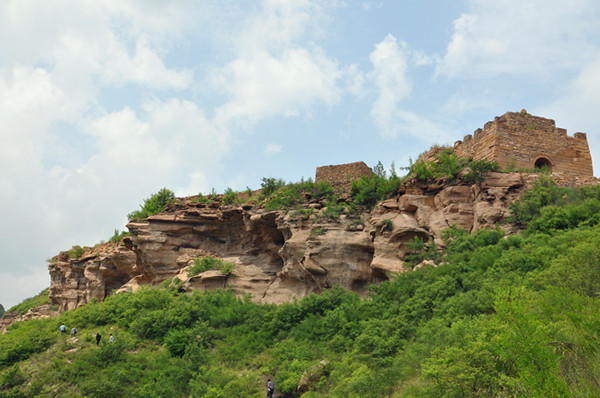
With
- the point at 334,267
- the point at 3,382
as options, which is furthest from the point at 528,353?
the point at 3,382

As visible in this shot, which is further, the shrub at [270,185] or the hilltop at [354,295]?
the shrub at [270,185]

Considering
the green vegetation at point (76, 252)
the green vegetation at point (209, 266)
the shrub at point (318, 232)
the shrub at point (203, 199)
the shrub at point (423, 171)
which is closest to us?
the shrub at point (423, 171)

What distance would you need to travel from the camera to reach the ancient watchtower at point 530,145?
60.7 feet

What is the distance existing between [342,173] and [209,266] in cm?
731

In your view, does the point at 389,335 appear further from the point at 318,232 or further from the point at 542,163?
the point at 542,163

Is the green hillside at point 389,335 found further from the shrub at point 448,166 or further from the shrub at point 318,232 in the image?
the shrub at point 448,166

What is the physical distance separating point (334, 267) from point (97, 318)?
9.45 m

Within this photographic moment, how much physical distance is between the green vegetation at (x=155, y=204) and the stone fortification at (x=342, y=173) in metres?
7.81

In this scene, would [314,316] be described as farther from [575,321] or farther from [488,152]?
[575,321]

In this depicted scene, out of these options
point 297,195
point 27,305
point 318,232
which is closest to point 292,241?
point 318,232

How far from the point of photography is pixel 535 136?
19156 millimetres

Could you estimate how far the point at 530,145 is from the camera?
62.0ft

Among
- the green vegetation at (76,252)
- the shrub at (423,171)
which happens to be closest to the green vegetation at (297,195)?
the shrub at (423,171)

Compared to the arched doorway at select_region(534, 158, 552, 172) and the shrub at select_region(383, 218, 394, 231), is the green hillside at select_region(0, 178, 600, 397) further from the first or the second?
the arched doorway at select_region(534, 158, 552, 172)
